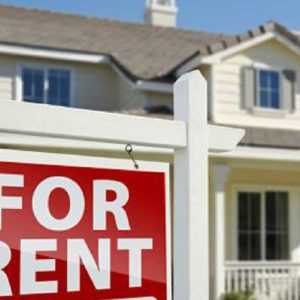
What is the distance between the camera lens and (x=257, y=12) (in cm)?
1953

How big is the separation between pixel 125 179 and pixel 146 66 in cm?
1305

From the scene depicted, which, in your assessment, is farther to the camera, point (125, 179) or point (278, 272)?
point (278, 272)

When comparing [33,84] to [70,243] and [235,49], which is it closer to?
[235,49]

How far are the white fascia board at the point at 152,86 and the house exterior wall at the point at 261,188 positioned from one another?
2.37m

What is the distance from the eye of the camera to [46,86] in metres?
14.6

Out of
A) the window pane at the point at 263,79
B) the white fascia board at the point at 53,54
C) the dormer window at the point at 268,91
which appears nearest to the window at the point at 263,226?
the dormer window at the point at 268,91

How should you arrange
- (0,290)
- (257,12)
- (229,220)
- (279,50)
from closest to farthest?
(0,290) → (229,220) → (279,50) → (257,12)

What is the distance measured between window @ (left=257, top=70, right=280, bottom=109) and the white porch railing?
3706mm

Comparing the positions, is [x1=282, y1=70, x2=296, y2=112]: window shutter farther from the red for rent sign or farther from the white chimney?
the red for rent sign

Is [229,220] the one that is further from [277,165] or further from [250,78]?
[250,78]

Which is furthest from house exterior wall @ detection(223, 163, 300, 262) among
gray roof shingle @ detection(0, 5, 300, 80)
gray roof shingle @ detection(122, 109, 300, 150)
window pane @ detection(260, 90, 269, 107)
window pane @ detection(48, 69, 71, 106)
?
window pane @ detection(48, 69, 71, 106)

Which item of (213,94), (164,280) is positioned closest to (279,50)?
(213,94)

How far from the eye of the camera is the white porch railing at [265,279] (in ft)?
38.7

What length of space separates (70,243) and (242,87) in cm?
1226
